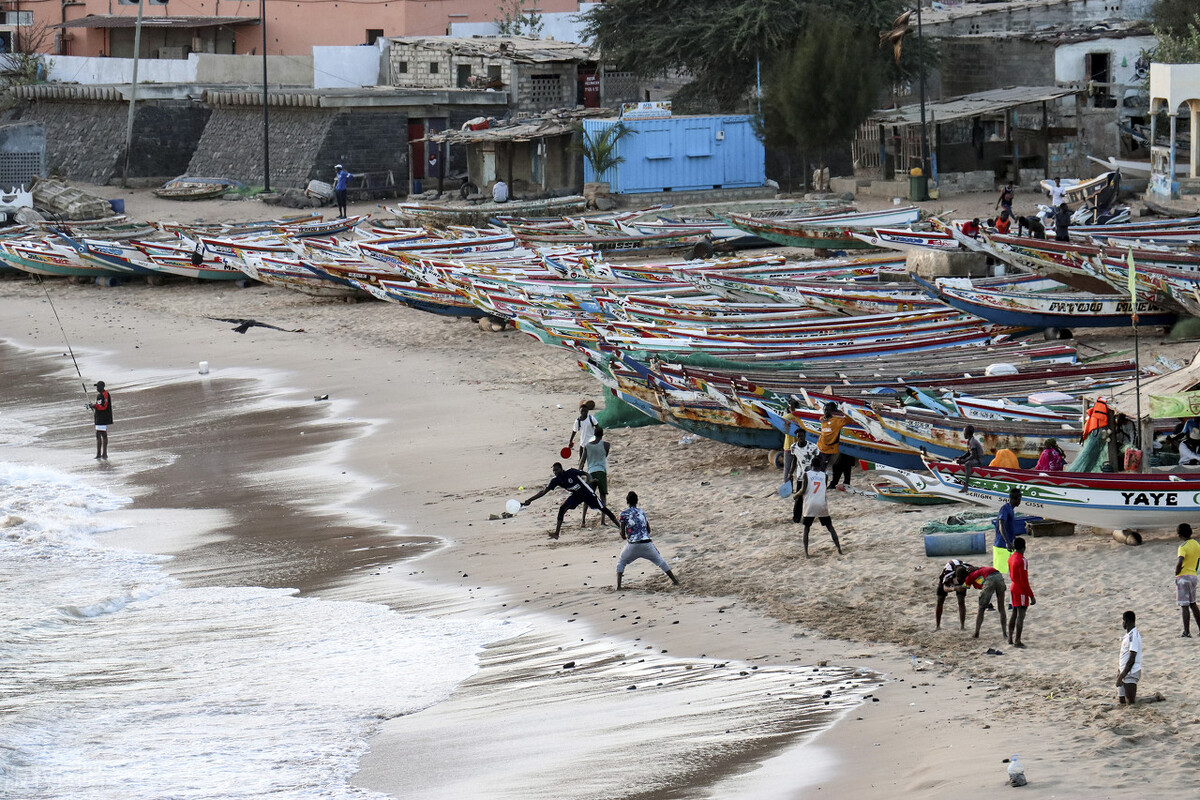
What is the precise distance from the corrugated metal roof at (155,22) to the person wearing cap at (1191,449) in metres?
57.8

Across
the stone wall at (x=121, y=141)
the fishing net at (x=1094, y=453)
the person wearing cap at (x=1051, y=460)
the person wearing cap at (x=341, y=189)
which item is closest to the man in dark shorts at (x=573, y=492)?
the person wearing cap at (x=1051, y=460)

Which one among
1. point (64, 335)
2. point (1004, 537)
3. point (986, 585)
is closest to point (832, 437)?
point (1004, 537)

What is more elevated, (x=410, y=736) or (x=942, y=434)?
(x=942, y=434)

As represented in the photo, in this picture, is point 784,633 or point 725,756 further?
point 784,633

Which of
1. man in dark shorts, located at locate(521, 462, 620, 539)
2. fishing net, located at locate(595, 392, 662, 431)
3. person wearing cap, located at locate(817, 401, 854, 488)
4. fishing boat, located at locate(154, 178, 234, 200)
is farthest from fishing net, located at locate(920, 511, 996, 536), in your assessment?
fishing boat, located at locate(154, 178, 234, 200)

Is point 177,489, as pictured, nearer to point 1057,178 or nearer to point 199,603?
point 199,603

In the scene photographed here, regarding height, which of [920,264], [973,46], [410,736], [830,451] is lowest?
[410,736]

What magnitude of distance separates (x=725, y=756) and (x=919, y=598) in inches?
138

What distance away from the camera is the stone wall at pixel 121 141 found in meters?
56.0

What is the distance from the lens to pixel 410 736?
11750 mm

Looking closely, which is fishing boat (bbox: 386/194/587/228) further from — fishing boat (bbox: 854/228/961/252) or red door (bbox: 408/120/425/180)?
fishing boat (bbox: 854/228/961/252)

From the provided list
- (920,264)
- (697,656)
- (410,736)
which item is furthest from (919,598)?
(920,264)

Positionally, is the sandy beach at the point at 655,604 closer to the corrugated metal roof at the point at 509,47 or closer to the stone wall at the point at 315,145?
the stone wall at the point at 315,145

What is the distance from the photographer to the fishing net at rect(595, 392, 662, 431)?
22.4 m
